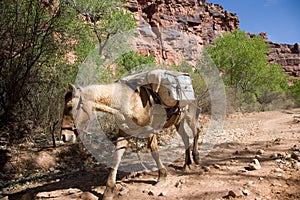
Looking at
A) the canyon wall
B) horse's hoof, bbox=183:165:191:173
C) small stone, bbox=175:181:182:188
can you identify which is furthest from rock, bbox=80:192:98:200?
the canyon wall

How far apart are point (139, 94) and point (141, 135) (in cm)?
70

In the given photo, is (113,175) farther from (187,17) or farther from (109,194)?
(187,17)

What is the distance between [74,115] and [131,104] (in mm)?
861

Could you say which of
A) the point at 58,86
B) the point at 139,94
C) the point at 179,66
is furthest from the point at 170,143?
the point at 139,94

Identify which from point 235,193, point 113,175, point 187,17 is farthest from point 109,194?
point 187,17

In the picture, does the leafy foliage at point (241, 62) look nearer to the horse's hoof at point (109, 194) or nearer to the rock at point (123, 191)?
the rock at point (123, 191)

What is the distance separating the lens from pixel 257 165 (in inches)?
154

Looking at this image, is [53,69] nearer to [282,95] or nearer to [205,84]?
[205,84]

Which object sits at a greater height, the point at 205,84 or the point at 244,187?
the point at 205,84

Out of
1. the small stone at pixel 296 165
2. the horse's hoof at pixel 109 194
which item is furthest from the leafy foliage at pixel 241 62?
the horse's hoof at pixel 109 194

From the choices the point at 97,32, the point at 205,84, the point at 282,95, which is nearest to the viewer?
the point at 205,84

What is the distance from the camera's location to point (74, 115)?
3.08m

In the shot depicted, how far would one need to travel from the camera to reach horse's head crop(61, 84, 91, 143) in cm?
307

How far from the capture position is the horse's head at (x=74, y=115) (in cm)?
307
